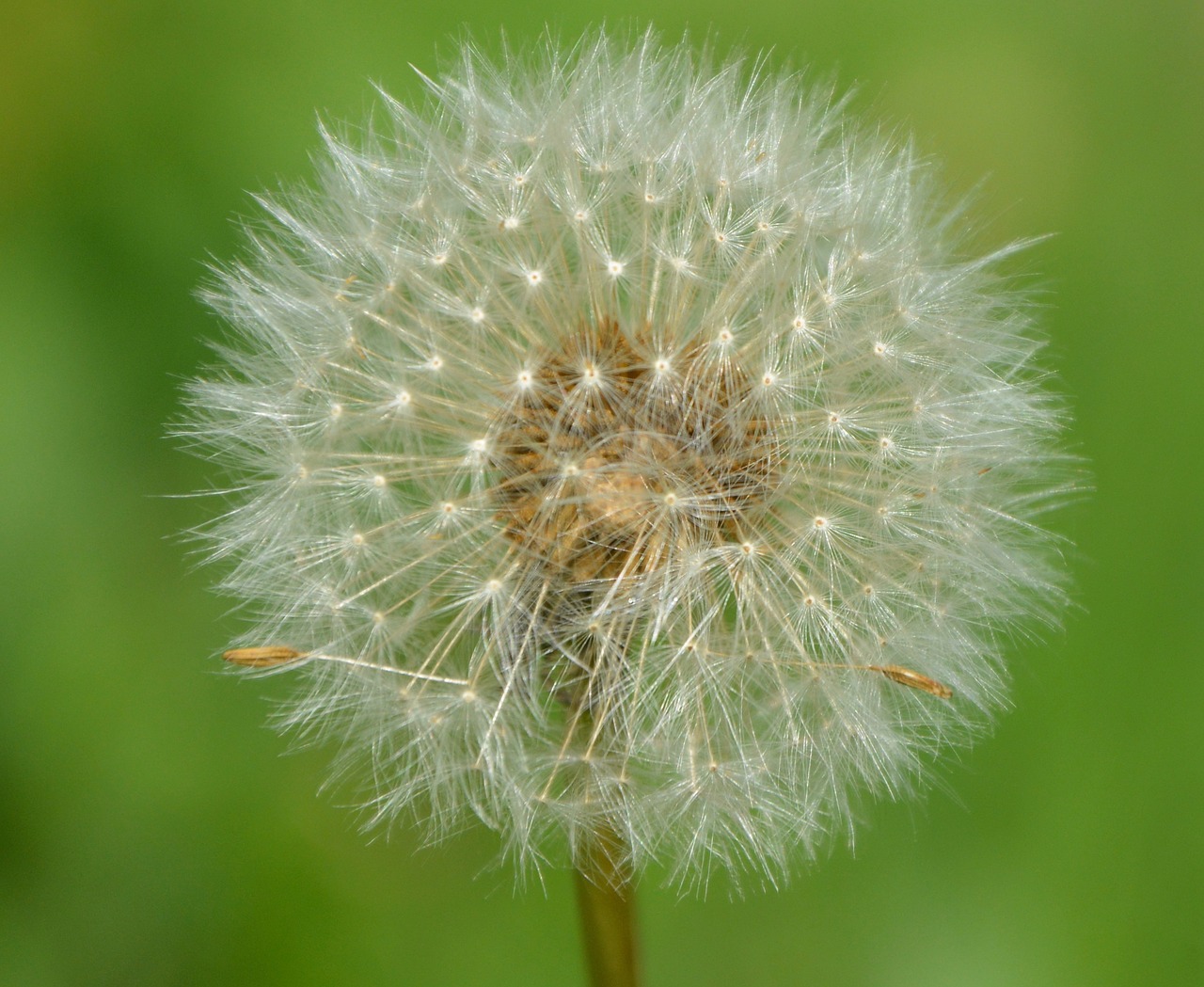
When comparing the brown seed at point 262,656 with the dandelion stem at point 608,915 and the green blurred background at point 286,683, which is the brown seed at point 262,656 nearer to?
the dandelion stem at point 608,915

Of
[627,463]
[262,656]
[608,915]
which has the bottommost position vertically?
[608,915]

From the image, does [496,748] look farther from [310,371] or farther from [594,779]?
[310,371]

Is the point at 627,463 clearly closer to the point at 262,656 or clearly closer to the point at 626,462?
the point at 626,462

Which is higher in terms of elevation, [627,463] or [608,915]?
[627,463]

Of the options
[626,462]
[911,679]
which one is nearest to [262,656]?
[626,462]

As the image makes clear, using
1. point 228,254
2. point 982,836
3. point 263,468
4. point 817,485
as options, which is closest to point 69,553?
point 228,254

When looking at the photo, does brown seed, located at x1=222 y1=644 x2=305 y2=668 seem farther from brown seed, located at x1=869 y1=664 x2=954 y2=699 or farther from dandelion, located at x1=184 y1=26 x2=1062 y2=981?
brown seed, located at x1=869 y1=664 x2=954 y2=699

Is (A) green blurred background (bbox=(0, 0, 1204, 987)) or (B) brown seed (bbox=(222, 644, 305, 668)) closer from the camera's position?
(B) brown seed (bbox=(222, 644, 305, 668))

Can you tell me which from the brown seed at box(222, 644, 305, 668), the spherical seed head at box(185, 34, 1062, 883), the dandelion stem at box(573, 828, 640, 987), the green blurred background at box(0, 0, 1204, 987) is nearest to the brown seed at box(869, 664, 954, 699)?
the spherical seed head at box(185, 34, 1062, 883)
